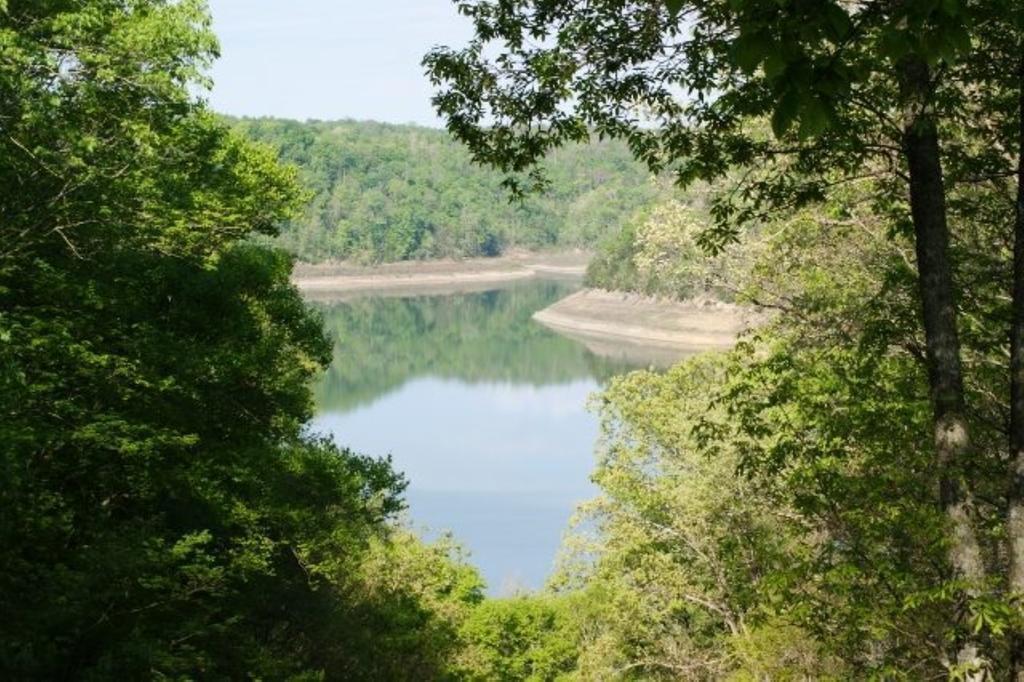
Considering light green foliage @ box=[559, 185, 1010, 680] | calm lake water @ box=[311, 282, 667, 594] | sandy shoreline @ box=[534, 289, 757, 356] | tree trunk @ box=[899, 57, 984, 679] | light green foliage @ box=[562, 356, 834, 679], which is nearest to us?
tree trunk @ box=[899, 57, 984, 679]

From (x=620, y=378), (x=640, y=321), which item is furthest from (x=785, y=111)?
(x=640, y=321)

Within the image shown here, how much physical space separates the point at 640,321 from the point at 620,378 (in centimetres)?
8126

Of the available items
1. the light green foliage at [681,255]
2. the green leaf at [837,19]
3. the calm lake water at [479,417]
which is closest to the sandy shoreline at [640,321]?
the calm lake water at [479,417]

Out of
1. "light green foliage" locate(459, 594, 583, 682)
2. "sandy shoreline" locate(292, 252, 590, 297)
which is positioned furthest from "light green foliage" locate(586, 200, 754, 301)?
"sandy shoreline" locate(292, 252, 590, 297)

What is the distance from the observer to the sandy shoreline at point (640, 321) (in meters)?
93.3

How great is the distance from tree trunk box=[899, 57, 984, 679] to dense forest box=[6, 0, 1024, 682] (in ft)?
0.06

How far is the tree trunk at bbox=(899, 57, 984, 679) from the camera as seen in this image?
5.68 metres

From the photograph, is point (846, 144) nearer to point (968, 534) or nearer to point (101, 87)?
point (968, 534)

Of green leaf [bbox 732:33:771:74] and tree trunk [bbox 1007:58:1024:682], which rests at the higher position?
green leaf [bbox 732:33:771:74]

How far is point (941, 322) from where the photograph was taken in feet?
18.9

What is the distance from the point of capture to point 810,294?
1292 centimetres

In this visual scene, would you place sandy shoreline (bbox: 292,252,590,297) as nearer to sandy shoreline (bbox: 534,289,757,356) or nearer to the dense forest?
sandy shoreline (bbox: 534,289,757,356)

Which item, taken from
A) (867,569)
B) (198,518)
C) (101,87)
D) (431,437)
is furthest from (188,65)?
(431,437)

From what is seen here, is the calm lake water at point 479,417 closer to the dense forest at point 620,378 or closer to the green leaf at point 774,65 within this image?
the dense forest at point 620,378
